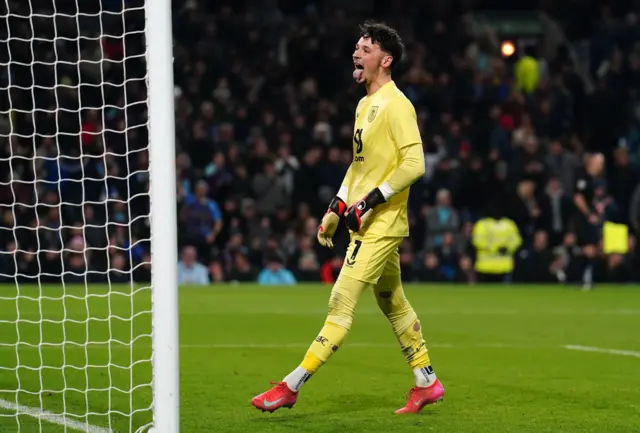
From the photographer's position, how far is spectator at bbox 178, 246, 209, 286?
2122 cm

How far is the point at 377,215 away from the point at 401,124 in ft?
1.69

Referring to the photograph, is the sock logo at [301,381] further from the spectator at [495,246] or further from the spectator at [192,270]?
the spectator at [495,246]

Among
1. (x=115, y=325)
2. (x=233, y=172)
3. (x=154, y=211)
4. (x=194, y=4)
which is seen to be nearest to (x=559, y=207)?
(x=233, y=172)

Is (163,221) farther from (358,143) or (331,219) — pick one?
(358,143)

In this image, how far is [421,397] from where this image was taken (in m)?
7.34

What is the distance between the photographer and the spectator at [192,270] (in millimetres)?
21219

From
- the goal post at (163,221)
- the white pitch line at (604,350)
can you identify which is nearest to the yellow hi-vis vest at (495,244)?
the white pitch line at (604,350)

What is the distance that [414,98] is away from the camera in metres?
24.6

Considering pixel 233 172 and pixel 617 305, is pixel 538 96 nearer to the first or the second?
pixel 233 172

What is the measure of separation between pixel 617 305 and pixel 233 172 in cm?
799

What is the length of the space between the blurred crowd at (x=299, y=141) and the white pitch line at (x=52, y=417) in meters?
11.4

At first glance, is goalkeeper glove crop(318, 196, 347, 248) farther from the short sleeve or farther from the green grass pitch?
the green grass pitch

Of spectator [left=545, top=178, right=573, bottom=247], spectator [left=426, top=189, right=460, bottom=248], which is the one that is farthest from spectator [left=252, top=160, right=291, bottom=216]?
spectator [left=545, top=178, right=573, bottom=247]

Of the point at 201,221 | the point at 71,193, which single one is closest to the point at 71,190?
the point at 71,193
